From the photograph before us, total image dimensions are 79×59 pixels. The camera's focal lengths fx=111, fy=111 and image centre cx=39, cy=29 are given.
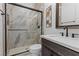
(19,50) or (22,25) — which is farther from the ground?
(22,25)

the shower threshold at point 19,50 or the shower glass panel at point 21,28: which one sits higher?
the shower glass panel at point 21,28

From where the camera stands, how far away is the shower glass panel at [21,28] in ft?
4.55

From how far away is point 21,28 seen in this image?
1462 millimetres

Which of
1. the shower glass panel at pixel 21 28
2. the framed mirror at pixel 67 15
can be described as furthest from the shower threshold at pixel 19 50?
the framed mirror at pixel 67 15

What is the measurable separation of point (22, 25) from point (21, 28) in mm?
49

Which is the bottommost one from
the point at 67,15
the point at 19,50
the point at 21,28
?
the point at 19,50

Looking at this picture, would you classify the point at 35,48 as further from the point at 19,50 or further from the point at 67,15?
the point at 67,15

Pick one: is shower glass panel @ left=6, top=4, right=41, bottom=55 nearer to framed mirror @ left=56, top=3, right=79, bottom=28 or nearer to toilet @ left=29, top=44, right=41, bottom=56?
toilet @ left=29, top=44, right=41, bottom=56

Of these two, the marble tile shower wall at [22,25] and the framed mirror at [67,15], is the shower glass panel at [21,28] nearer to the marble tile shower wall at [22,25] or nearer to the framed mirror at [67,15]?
the marble tile shower wall at [22,25]

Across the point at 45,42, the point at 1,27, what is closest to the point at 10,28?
the point at 1,27

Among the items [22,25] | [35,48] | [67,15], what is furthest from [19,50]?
[67,15]

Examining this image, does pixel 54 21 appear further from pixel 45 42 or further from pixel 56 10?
pixel 45 42

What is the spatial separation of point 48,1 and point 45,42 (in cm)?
49

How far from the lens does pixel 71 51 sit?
74 centimetres
